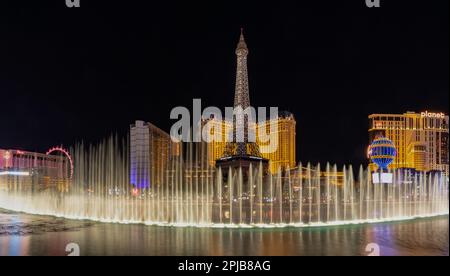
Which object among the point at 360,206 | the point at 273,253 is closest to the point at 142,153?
the point at 360,206

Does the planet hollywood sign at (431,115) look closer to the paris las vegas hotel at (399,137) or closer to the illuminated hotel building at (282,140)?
the paris las vegas hotel at (399,137)

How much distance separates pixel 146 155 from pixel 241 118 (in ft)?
48.6

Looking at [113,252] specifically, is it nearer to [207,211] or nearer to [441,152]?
[207,211]

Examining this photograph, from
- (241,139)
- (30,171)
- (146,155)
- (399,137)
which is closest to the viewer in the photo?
(146,155)

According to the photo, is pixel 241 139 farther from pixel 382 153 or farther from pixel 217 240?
pixel 217 240

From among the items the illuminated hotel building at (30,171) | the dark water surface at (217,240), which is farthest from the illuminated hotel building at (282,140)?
the dark water surface at (217,240)

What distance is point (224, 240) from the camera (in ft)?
53.8

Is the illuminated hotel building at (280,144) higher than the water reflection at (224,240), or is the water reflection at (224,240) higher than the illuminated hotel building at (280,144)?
the illuminated hotel building at (280,144)

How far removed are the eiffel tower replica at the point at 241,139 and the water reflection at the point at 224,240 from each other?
49.7 metres

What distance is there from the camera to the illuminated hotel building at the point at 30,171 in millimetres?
67688

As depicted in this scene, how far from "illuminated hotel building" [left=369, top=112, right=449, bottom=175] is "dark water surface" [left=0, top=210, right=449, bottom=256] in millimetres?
74028

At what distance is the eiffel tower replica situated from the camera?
70875 mm

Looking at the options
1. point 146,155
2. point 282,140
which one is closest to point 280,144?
point 282,140

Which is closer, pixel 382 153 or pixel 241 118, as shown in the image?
pixel 382 153
